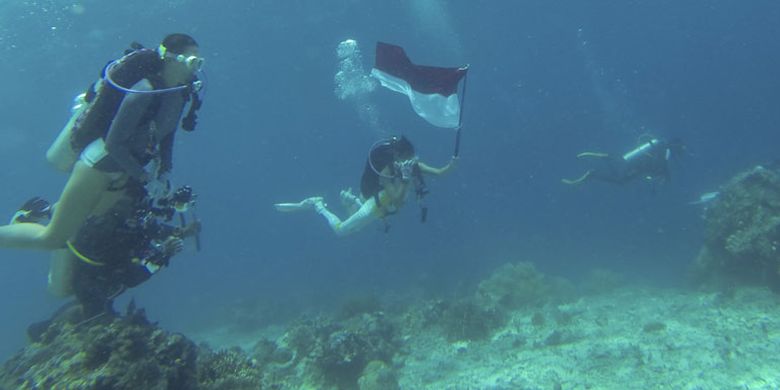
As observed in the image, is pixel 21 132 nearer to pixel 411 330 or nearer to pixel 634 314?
pixel 411 330

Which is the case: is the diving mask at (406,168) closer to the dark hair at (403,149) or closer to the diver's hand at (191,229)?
the dark hair at (403,149)

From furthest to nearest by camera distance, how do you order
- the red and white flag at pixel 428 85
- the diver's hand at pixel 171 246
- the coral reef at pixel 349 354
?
the coral reef at pixel 349 354 < the red and white flag at pixel 428 85 < the diver's hand at pixel 171 246

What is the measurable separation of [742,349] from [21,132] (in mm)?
56972

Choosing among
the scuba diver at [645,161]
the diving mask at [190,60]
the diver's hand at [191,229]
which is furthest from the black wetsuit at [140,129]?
the scuba diver at [645,161]

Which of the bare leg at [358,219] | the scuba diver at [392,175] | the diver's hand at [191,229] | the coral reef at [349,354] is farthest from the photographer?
the bare leg at [358,219]

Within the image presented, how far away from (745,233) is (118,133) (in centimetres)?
1506

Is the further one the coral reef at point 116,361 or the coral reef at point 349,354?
the coral reef at point 349,354

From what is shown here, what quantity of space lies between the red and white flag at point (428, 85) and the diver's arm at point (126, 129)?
5.37m

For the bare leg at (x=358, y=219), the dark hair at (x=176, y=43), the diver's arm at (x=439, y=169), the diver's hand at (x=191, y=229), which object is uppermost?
the dark hair at (x=176, y=43)

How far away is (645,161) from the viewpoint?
63.5 feet

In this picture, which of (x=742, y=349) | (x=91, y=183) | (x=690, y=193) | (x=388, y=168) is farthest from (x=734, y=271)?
(x=690, y=193)

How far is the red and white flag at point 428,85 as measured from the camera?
9031mm

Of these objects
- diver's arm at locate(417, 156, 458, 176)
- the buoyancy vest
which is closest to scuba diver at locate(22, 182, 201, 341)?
the buoyancy vest

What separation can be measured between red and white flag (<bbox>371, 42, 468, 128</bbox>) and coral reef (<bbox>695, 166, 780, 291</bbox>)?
9483 mm
